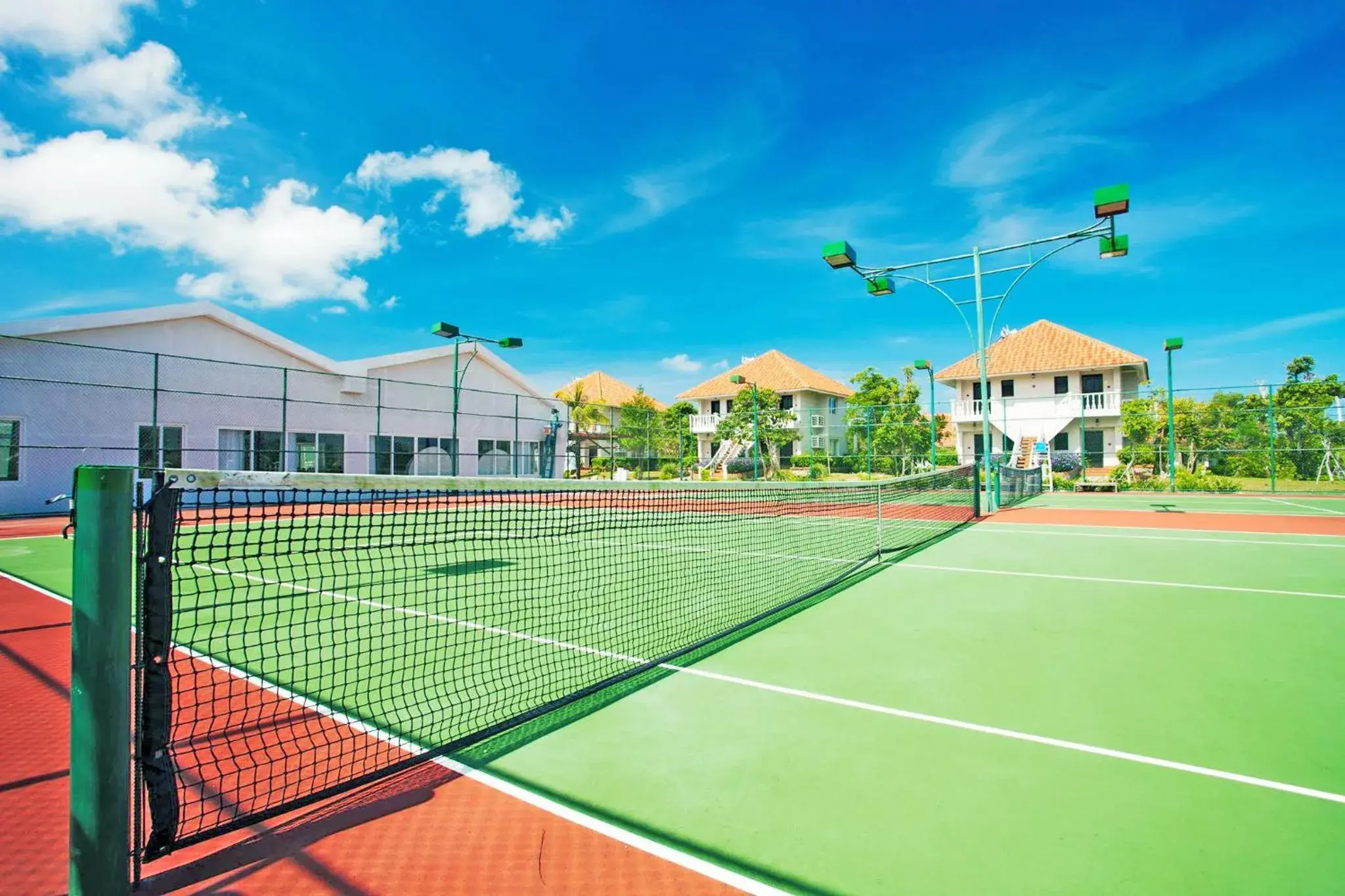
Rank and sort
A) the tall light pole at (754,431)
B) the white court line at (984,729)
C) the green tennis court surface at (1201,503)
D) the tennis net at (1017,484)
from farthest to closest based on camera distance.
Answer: the tall light pole at (754,431) < the tennis net at (1017,484) < the green tennis court surface at (1201,503) < the white court line at (984,729)

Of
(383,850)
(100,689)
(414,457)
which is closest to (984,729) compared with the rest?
(383,850)

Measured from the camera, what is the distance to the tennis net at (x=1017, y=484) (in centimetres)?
1691

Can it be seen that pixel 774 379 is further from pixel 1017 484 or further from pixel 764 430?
pixel 1017 484

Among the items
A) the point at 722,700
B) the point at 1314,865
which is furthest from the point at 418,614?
the point at 1314,865

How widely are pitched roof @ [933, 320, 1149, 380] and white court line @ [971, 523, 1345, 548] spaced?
27326mm

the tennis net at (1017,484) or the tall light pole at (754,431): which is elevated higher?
the tall light pole at (754,431)

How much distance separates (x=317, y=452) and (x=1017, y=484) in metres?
20.7

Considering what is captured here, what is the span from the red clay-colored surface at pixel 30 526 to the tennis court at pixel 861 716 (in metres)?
6.59

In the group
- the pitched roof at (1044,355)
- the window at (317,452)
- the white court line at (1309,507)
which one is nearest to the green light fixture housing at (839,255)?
the white court line at (1309,507)

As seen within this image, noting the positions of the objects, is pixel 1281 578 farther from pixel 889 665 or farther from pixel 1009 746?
pixel 1009 746

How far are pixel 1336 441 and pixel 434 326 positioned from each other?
27.6 metres

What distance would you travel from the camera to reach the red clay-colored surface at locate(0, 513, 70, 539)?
440 inches

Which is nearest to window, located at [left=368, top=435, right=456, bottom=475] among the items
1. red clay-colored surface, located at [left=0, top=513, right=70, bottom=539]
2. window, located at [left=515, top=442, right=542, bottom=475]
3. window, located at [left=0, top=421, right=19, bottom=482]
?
window, located at [left=515, top=442, right=542, bottom=475]

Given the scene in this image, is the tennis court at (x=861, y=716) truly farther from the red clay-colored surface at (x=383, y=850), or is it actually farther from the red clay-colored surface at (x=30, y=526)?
the red clay-colored surface at (x=30, y=526)
